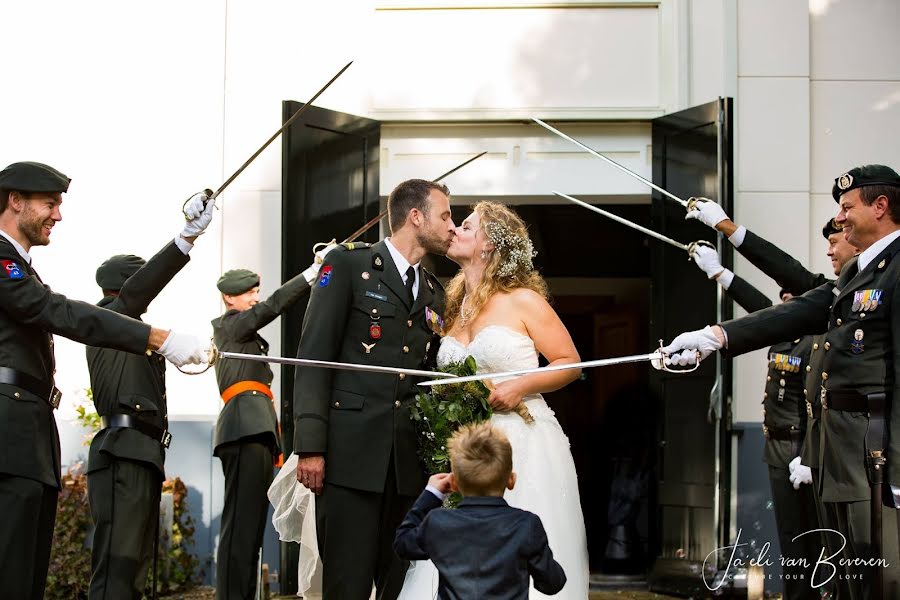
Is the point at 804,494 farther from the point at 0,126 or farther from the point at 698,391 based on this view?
the point at 0,126

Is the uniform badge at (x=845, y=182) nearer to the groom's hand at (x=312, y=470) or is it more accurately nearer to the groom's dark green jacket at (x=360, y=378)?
the groom's dark green jacket at (x=360, y=378)

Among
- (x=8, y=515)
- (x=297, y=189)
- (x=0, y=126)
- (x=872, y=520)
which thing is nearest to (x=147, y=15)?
(x=0, y=126)

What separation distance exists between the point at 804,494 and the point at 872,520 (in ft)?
7.18

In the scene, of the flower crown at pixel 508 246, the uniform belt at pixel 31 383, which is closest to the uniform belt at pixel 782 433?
the flower crown at pixel 508 246

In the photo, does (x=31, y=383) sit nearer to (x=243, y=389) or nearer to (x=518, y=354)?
(x=518, y=354)

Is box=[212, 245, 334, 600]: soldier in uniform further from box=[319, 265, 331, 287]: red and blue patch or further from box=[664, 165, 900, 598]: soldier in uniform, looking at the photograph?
box=[664, 165, 900, 598]: soldier in uniform

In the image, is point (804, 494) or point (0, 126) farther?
point (0, 126)

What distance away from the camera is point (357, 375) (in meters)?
4.74

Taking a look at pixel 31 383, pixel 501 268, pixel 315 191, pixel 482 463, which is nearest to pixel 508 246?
pixel 501 268

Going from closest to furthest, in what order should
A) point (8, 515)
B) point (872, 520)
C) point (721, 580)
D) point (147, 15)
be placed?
point (8, 515), point (872, 520), point (721, 580), point (147, 15)

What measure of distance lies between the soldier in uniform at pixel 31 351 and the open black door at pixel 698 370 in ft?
13.7

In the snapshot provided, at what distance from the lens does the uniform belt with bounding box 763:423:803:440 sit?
6.52 meters

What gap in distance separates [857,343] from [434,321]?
172cm

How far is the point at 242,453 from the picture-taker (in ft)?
21.3
